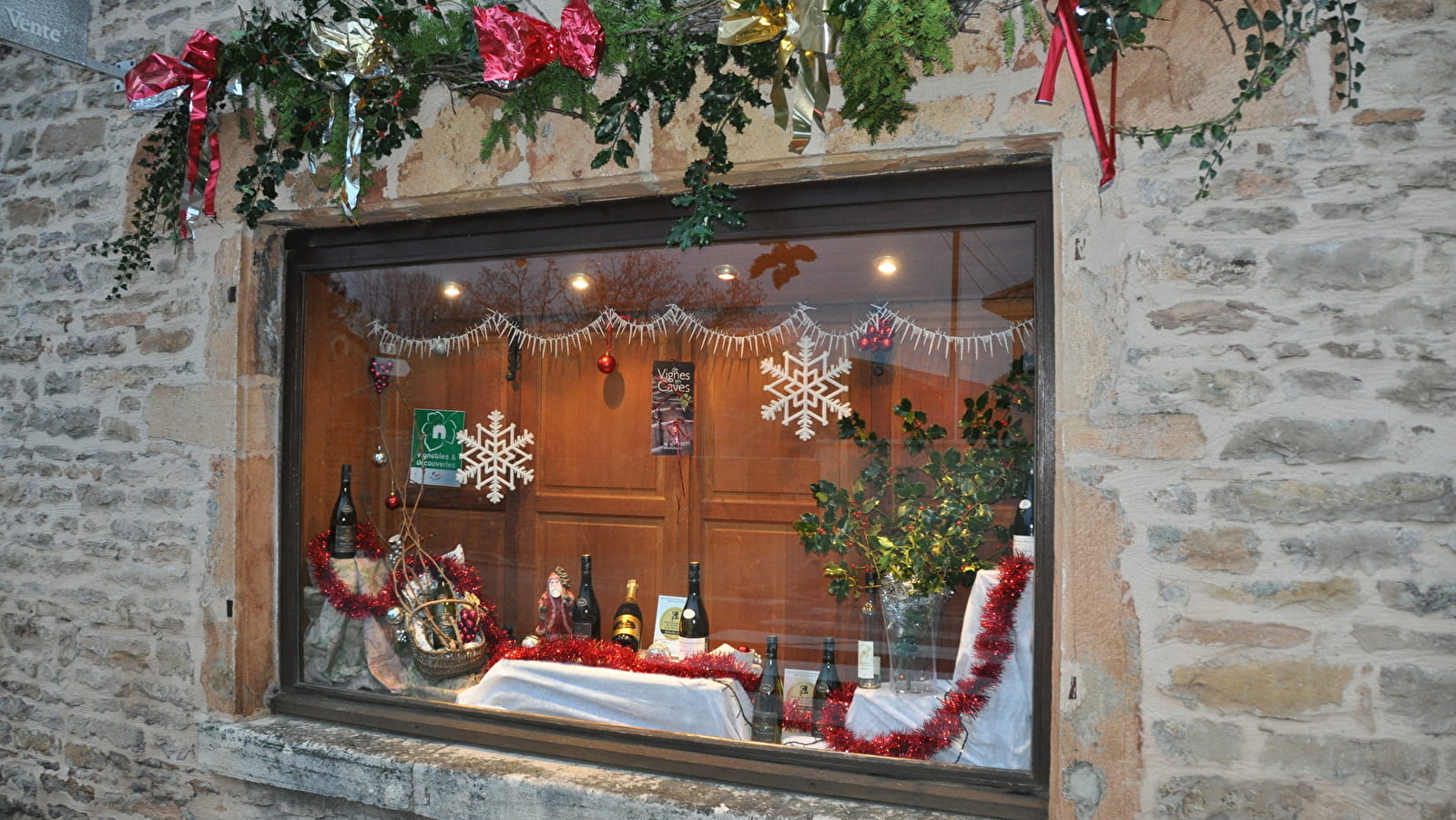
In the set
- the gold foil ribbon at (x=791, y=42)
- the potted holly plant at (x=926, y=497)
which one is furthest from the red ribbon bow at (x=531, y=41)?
the potted holly plant at (x=926, y=497)

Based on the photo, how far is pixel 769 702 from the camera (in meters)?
2.82

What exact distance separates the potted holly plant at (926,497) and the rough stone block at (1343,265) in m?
0.64

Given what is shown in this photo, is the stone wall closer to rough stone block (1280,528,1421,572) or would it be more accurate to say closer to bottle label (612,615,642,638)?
rough stone block (1280,528,1421,572)

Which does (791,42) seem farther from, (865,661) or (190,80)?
(190,80)

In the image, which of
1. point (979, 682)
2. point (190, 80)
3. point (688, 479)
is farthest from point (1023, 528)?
point (190, 80)

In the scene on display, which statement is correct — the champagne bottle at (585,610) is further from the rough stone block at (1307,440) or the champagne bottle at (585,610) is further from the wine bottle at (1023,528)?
the rough stone block at (1307,440)

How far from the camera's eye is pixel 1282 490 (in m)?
2.10

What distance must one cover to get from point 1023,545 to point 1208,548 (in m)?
0.51

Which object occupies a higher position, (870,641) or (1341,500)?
(1341,500)

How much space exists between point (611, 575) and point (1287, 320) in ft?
6.83

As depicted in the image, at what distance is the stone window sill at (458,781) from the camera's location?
2.56m

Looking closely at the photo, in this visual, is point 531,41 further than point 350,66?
No

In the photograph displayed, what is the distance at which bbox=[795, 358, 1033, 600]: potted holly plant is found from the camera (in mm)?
2566

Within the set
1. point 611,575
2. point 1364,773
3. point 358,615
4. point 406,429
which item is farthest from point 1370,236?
point 358,615
